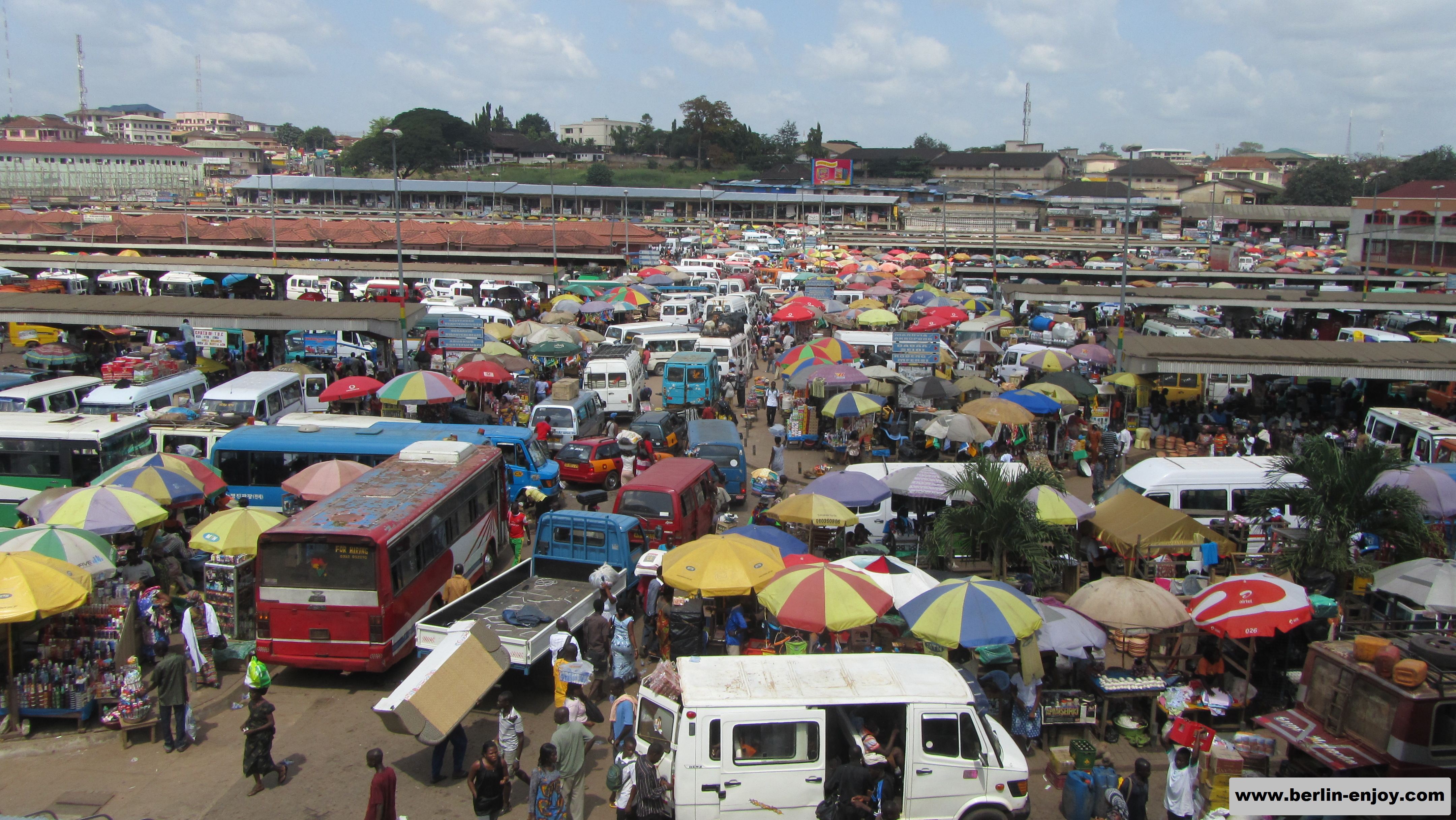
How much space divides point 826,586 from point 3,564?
7.52 meters

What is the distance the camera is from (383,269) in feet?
122

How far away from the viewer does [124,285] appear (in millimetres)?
37875

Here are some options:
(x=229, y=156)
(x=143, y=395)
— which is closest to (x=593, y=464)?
(x=143, y=395)

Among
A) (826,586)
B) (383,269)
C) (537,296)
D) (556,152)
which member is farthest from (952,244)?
(556,152)

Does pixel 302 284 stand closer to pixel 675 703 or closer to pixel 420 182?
pixel 675 703

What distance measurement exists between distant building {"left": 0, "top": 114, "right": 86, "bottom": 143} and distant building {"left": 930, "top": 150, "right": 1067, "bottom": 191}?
434 ft

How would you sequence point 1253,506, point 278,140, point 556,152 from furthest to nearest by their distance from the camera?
1. point 278,140
2. point 556,152
3. point 1253,506

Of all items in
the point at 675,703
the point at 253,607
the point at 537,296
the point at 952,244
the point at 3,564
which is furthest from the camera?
the point at 952,244

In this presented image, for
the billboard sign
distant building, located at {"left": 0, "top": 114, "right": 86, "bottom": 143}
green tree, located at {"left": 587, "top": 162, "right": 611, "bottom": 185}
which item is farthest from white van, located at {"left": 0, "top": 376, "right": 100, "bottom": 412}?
distant building, located at {"left": 0, "top": 114, "right": 86, "bottom": 143}

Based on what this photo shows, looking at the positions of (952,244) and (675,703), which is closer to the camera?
(675,703)

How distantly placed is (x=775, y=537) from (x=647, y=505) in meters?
1.96

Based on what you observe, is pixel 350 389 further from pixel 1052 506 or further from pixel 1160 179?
pixel 1160 179

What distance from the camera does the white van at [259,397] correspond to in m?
17.5

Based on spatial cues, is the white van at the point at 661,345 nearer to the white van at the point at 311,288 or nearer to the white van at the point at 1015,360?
the white van at the point at 1015,360
